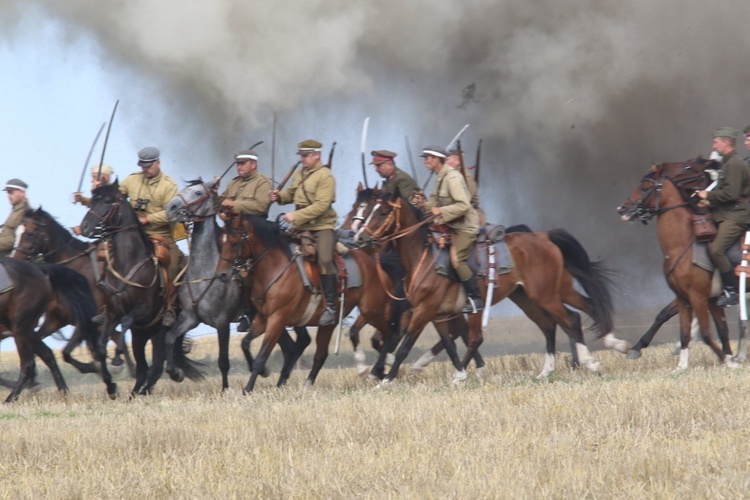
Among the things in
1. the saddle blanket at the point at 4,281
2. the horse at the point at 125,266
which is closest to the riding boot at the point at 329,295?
the horse at the point at 125,266

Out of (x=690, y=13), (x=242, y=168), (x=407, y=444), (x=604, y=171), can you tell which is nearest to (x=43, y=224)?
(x=242, y=168)

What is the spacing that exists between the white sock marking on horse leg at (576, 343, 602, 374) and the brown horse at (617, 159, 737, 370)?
0.99 meters

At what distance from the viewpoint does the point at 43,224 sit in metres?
15.7

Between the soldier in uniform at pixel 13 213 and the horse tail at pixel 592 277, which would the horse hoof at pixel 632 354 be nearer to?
the horse tail at pixel 592 277

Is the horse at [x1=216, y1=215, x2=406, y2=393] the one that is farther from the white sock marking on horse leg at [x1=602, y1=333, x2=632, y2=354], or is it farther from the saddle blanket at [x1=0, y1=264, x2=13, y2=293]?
the white sock marking on horse leg at [x1=602, y1=333, x2=632, y2=354]

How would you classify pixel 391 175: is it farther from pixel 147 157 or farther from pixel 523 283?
pixel 147 157

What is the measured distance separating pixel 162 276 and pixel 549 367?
4765 millimetres

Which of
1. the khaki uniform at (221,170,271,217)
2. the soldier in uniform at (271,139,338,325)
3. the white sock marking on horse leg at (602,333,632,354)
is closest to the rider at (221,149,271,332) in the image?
the khaki uniform at (221,170,271,217)

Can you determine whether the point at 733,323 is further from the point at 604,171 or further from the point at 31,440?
the point at 31,440

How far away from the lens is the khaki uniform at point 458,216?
1390 cm

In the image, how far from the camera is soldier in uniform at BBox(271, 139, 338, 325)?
1399 cm

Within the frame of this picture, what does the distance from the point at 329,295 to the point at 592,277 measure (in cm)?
377

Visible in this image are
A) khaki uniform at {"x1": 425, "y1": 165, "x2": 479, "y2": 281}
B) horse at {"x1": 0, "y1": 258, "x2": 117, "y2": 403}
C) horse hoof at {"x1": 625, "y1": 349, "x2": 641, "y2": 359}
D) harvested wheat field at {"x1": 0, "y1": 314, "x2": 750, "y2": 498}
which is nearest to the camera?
harvested wheat field at {"x1": 0, "y1": 314, "x2": 750, "y2": 498}

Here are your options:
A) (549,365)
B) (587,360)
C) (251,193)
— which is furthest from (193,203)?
(587,360)
